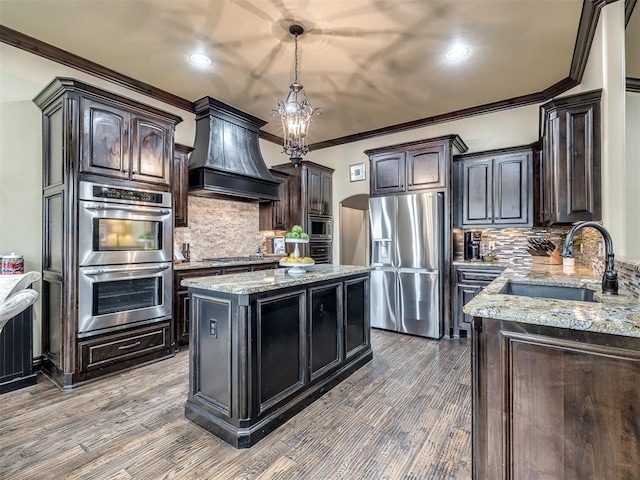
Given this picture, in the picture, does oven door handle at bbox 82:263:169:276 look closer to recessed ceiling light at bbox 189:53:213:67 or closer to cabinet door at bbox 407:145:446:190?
recessed ceiling light at bbox 189:53:213:67

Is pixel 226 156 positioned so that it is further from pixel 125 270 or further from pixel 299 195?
pixel 125 270

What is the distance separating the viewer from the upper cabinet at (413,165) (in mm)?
4293

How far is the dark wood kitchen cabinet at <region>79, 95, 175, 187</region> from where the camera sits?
9.50 feet

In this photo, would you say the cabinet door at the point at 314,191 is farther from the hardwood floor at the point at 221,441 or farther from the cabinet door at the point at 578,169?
the cabinet door at the point at 578,169

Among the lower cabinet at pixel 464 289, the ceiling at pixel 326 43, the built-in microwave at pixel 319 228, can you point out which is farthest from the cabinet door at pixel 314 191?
the lower cabinet at pixel 464 289

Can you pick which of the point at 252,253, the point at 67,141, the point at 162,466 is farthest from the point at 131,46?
the point at 162,466

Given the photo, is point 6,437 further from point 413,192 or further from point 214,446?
point 413,192

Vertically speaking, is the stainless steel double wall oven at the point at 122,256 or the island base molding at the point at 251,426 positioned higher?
the stainless steel double wall oven at the point at 122,256

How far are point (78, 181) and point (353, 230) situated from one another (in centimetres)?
520

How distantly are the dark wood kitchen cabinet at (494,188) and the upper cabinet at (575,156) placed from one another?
1.38 metres

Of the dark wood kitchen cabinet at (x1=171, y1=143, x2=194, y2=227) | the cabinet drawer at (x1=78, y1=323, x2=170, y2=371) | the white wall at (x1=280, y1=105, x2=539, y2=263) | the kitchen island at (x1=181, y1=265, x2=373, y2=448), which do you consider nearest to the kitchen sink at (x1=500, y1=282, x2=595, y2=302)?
the kitchen island at (x1=181, y1=265, x2=373, y2=448)

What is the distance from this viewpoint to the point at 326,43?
319cm

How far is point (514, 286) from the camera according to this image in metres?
2.31

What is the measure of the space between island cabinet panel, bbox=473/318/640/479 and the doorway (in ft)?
15.9
